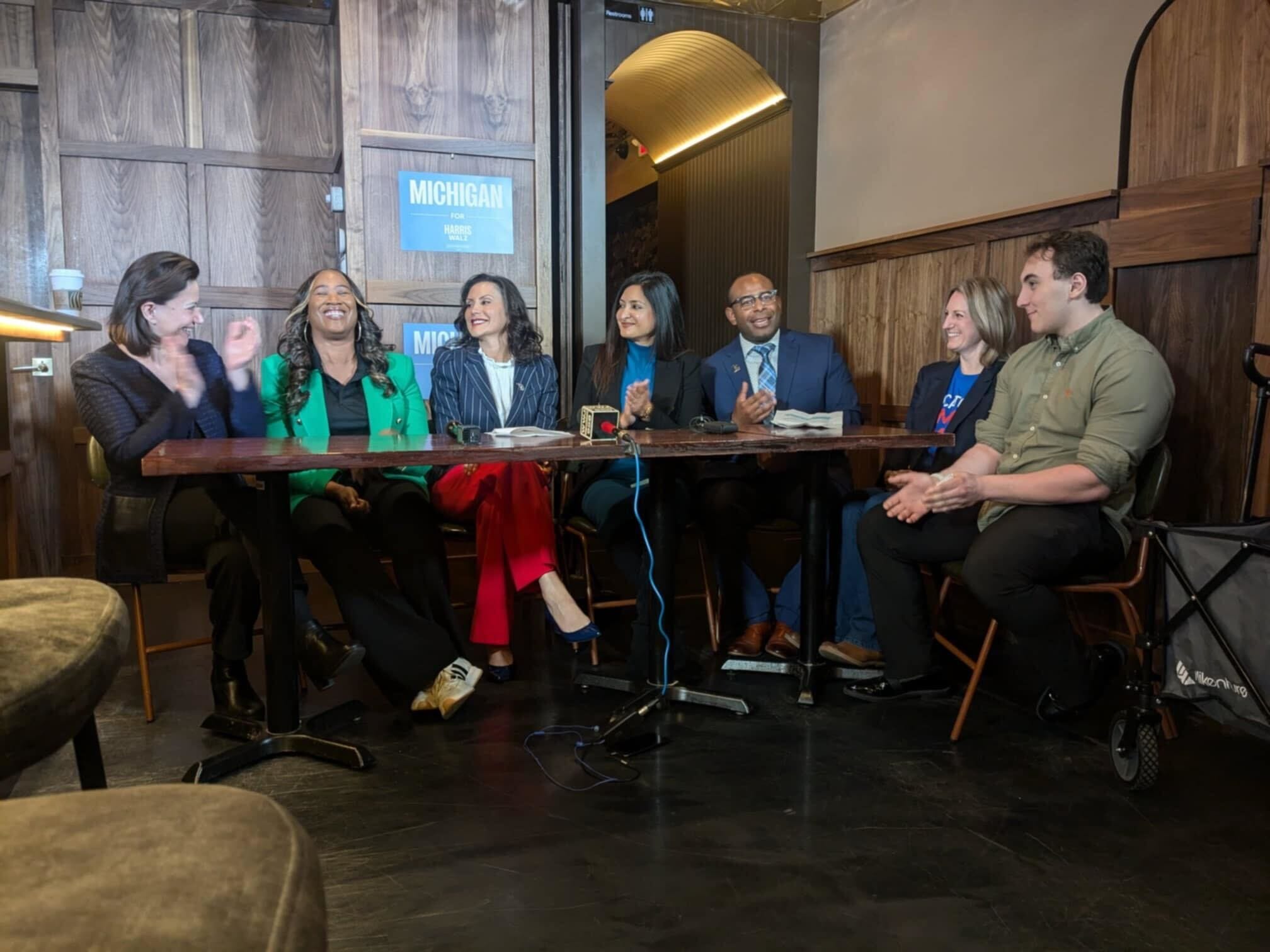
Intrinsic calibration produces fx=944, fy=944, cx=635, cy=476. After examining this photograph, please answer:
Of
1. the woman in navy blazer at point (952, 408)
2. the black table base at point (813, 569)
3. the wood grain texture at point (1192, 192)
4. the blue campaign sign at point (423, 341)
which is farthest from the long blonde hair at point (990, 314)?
the blue campaign sign at point (423, 341)

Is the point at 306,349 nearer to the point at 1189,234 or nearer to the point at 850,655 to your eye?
the point at 850,655

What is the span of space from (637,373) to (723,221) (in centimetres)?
294

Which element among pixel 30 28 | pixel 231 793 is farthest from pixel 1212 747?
pixel 30 28

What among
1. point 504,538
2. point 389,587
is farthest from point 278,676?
point 504,538

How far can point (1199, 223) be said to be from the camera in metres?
3.06

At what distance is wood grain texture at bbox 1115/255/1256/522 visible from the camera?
3.00 m

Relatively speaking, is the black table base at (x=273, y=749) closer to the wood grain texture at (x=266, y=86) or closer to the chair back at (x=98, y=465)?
the chair back at (x=98, y=465)

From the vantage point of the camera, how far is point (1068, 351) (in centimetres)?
279

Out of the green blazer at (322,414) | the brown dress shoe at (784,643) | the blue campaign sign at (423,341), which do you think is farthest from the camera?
the blue campaign sign at (423,341)

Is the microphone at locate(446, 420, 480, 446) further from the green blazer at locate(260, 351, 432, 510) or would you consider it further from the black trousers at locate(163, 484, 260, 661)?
the black trousers at locate(163, 484, 260, 661)

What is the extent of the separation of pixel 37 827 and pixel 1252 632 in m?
2.31

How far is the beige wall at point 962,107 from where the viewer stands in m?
3.50

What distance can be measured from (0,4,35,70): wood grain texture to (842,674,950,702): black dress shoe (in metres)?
4.49

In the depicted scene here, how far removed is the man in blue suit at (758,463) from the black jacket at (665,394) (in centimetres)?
16
